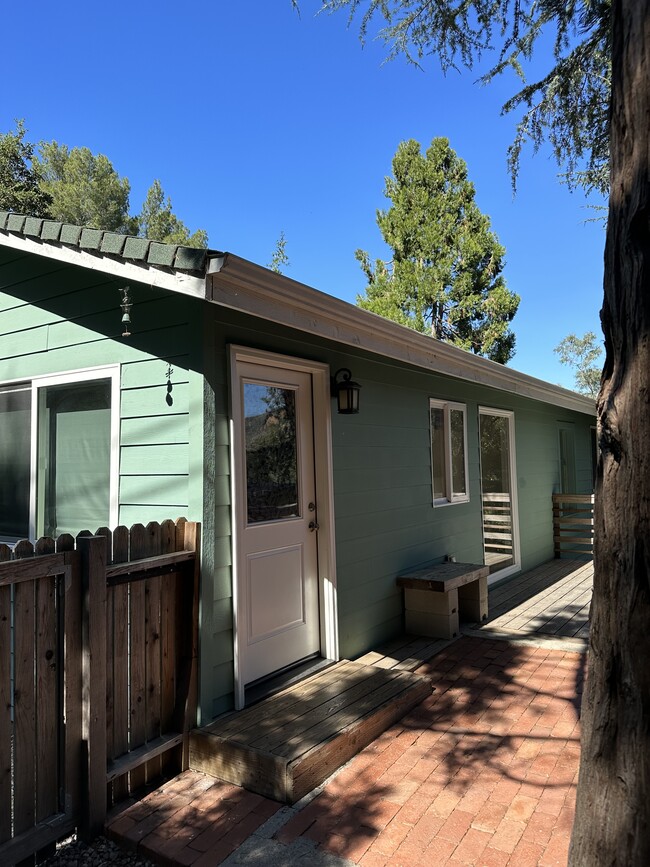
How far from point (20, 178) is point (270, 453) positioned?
19284 millimetres

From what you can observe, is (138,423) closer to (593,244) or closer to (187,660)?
(187,660)

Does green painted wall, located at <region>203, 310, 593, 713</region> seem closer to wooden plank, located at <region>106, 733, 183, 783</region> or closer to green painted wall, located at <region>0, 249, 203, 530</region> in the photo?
green painted wall, located at <region>0, 249, 203, 530</region>

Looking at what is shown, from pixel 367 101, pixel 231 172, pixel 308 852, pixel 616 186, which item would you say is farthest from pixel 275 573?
pixel 231 172

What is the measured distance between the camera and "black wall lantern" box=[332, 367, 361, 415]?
4023 mm

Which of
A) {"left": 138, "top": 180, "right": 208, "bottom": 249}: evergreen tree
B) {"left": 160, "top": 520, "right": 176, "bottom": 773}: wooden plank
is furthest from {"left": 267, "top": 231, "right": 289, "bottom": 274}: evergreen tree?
{"left": 160, "top": 520, "right": 176, "bottom": 773}: wooden plank

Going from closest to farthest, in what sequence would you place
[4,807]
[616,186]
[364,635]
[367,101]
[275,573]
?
[616,186] → [4,807] → [275,573] → [364,635] → [367,101]

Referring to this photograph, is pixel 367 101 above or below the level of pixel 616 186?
above

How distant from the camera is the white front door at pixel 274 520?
10.8 feet

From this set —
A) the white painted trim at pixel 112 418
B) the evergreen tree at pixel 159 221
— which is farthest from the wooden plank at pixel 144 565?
the evergreen tree at pixel 159 221

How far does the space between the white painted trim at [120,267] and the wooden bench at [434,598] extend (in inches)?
120

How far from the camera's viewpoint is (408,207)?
1766cm

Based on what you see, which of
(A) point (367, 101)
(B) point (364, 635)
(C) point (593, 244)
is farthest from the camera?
(A) point (367, 101)

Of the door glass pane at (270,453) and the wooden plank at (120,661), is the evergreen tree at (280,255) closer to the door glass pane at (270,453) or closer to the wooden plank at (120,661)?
the door glass pane at (270,453)

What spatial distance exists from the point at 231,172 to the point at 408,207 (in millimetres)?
5460
